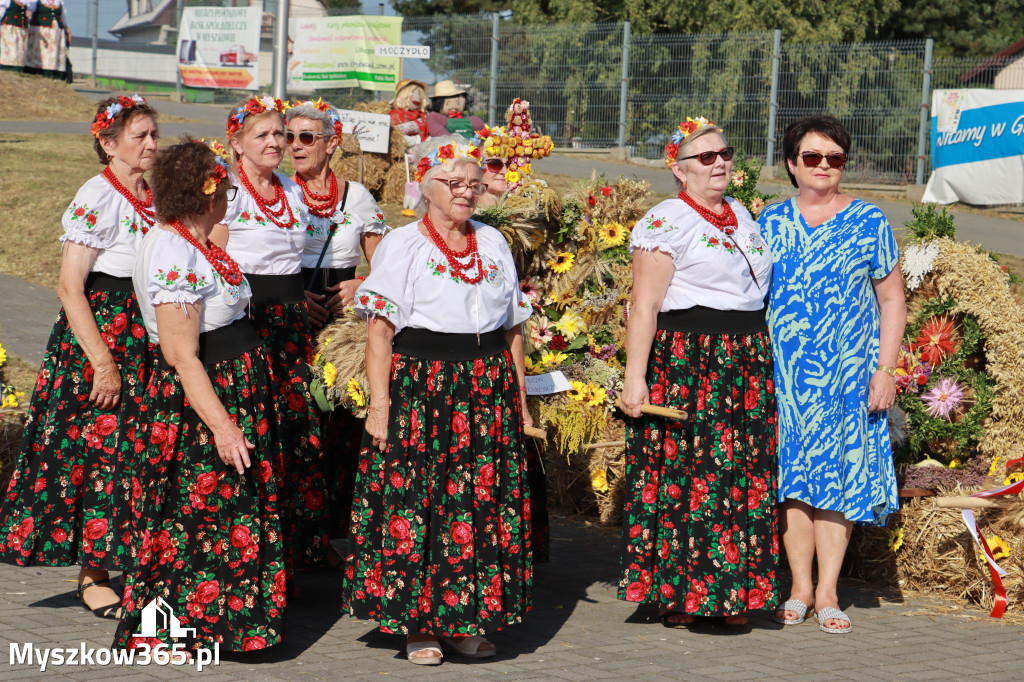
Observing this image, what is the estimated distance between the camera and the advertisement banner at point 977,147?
15.4 m

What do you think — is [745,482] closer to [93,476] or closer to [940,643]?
[940,643]

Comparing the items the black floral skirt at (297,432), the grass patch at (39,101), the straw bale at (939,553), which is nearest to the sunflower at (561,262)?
the black floral skirt at (297,432)

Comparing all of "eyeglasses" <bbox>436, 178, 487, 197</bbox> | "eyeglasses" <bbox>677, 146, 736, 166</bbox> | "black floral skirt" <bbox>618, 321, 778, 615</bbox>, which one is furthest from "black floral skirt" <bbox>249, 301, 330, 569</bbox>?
"eyeglasses" <bbox>677, 146, 736, 166</bbox>

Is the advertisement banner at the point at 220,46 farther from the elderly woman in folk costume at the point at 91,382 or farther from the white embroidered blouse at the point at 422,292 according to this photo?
the white embroidered blouse at the point at 422,292

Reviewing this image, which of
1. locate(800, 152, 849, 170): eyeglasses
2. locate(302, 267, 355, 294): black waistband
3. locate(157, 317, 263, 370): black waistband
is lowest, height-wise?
locate(157, 317, 263, 370): black waistband

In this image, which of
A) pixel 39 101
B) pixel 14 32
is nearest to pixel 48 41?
pixel 14 32

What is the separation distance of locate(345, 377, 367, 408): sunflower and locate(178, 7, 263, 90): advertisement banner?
2018cm

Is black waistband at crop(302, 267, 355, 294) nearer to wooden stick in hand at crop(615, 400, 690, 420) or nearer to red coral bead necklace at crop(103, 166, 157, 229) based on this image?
red coral bead necklace at crop(103, 166, 157, 229)

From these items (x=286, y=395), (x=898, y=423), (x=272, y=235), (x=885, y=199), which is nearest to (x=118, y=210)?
(x=272, y=235)

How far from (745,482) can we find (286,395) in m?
1.93

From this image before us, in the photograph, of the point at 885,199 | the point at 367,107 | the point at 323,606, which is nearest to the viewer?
the point at 323,606

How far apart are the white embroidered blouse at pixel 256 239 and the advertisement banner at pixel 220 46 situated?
19.6m

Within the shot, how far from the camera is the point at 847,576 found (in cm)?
595

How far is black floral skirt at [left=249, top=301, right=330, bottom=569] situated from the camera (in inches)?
204
